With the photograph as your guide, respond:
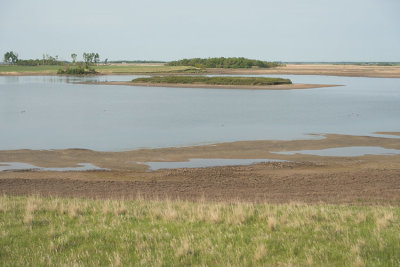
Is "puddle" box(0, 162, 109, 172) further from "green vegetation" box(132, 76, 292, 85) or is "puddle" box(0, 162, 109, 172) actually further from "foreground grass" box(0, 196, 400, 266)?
"green vegetation" box(132, 76, 292, 85)

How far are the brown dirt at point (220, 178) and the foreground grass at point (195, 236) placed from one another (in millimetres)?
4362

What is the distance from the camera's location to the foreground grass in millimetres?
6305

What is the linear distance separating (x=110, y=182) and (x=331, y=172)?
9057mm

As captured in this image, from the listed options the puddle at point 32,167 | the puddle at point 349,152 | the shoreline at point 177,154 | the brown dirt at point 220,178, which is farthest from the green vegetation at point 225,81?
the puddle at point 32,167

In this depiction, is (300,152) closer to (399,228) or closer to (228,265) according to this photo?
(399,228)

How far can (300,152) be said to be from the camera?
23438 millimetres

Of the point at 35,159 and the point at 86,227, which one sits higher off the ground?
the point at 86,227

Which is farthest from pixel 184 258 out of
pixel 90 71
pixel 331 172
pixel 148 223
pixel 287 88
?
pixel 90 71

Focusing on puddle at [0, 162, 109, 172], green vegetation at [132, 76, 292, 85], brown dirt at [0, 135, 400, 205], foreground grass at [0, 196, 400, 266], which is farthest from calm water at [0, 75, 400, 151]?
green vegetation at [132, 76, 292, 85]

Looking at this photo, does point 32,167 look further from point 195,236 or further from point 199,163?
point 195,236

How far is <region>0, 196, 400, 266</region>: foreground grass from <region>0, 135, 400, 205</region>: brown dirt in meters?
4.36

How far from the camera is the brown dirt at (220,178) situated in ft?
48.0

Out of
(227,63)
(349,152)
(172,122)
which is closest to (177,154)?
(349,152)

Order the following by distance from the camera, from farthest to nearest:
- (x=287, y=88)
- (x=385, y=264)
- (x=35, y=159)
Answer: (x=287, y=88)
(x=35, y=159)
(x=385, y=264)
